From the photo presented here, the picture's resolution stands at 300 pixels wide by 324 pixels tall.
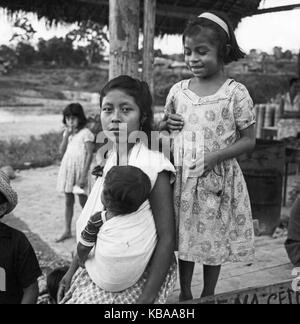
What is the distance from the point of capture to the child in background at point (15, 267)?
→ 1789 millimetres

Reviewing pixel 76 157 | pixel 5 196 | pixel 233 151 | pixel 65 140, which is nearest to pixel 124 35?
pixel 233 151

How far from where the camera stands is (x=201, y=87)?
75.2 inches

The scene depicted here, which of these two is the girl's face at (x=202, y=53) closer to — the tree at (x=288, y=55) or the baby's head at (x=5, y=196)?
the baby's head at (x=5, y=196)

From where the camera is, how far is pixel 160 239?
5.48ft

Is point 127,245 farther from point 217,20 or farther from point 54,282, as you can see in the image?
point 54,282

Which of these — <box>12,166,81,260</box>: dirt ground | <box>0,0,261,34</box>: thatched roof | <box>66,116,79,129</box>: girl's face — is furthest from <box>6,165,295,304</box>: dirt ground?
<box>0,0,261,34</box>: thatched roof

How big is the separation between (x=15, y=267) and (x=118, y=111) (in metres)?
0.77

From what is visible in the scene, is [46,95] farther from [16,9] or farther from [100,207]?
[100,207]

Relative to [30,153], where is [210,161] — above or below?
above

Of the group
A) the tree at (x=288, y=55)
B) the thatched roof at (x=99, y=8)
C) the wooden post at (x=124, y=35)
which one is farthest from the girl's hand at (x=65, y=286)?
the tree at (x=288, y=55)

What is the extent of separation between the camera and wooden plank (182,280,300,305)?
1.77 meters

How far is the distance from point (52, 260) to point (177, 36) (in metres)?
3.15

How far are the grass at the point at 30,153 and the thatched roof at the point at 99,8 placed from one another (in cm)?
452
